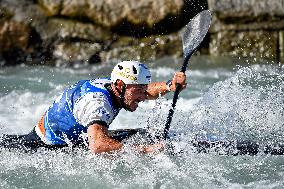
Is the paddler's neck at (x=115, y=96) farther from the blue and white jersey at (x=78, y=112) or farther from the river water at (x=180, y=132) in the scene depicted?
the river water at (x=180, y=132)

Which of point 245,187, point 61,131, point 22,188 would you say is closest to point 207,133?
point 245,187

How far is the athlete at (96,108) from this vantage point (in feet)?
15.9

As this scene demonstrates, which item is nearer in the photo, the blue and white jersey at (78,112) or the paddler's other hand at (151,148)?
the blue and white jersey at (78,112)

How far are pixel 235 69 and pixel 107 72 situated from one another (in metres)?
2.47

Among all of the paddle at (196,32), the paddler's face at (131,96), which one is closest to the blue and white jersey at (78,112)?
the paddler's face at (131,96)

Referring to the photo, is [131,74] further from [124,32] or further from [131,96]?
[124,32]

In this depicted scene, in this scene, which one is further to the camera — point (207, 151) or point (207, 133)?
point (207, 133)

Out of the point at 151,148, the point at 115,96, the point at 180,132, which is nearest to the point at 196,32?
the point at 180,132

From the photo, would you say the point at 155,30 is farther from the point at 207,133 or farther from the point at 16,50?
the point at 207,133

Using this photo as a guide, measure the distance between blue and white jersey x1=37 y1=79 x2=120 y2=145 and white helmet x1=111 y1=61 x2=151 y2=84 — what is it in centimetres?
17

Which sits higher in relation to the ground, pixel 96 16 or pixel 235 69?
pixel 96 16

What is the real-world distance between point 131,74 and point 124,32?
6405mm

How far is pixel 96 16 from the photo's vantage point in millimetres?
11352

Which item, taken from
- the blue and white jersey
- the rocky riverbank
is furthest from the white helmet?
the rocky riverbank
